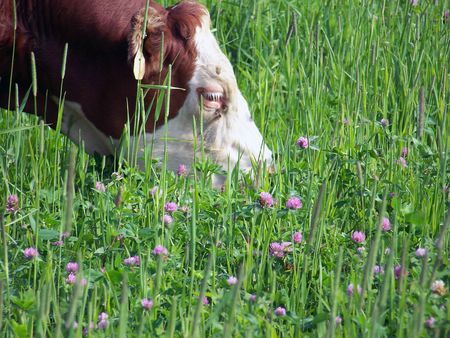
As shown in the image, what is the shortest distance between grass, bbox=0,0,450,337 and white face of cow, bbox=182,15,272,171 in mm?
187

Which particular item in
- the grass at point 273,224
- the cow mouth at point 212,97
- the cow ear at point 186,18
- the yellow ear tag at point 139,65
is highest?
the cow ear at point 186,18

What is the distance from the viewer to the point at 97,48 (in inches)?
132

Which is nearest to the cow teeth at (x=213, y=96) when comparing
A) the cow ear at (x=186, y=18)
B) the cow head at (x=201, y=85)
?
the cow head at (x=201, y=85)

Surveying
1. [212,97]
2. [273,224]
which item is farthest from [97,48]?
[273,224]

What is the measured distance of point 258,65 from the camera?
14.5 ft

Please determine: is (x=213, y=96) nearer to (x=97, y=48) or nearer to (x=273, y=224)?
(x=97, y=48)

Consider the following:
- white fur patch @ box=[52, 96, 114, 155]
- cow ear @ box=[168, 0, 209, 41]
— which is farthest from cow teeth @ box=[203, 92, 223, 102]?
white fur patch @ box=[52, 96, 114, 155]

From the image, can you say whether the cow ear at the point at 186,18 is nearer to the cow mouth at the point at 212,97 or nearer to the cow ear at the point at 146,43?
the cow ear at the point at 146,43

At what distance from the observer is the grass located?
1972 mm

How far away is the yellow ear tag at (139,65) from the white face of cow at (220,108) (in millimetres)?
240

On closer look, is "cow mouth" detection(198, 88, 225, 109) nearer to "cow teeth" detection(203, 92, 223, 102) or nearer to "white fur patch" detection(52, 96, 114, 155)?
"cow teeth" detection(203, 92, 223, 102)

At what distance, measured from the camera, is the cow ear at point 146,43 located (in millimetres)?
3238

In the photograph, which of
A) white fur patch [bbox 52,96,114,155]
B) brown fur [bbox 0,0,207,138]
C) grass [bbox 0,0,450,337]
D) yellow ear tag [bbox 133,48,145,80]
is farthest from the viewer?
white fur patch [bbox 52,96,114,155]

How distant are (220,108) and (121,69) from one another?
1.33 ft
